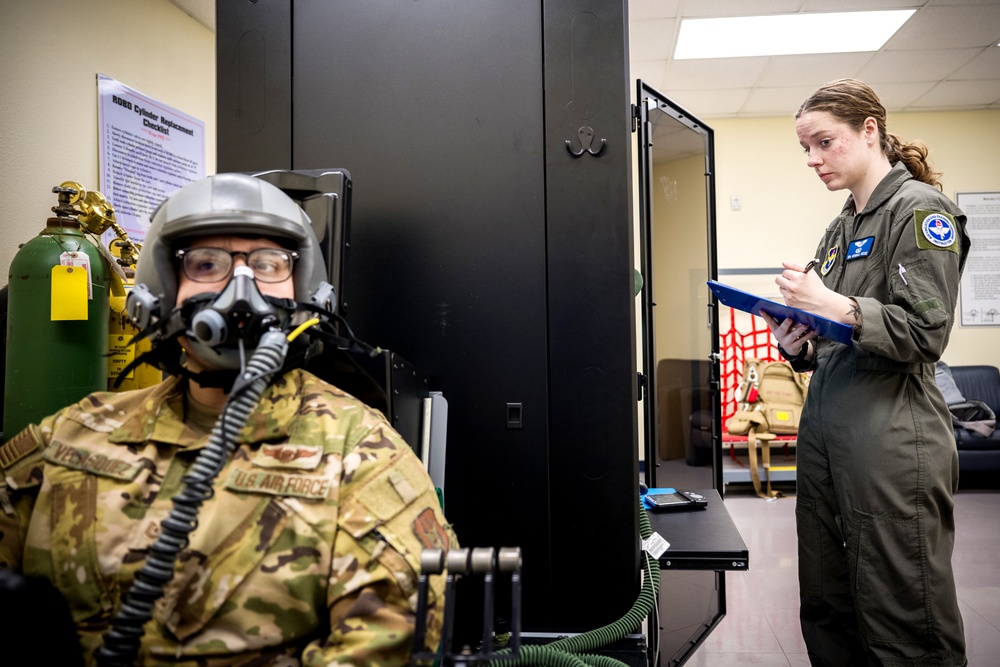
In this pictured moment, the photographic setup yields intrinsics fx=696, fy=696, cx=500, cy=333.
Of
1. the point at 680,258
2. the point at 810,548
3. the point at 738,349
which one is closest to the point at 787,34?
the point at 738,349

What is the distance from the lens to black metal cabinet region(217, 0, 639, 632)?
1.64m

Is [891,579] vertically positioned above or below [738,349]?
below

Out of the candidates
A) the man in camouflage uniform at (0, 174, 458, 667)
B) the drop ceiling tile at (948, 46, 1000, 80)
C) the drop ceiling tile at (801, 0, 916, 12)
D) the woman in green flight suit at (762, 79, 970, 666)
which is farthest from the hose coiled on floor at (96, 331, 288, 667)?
the drop ceiling tile at (948, 46, 1000, 80)

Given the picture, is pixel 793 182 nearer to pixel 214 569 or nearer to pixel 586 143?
pixel 586 143

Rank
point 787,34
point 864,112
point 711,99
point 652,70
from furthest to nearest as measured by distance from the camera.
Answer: point 711,99, point 652,70, point 787,34, point 864,112

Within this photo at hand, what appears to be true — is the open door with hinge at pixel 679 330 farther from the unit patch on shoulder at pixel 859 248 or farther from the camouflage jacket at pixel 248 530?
the camouflage jacket at pixel 248 530

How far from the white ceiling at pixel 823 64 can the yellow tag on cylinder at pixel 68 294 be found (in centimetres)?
279

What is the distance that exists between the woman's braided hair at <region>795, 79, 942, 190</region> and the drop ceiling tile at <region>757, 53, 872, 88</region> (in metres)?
3.45

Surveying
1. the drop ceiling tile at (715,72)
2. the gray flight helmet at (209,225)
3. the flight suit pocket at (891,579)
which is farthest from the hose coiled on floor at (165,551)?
the drop ceiling tile at (715,72)

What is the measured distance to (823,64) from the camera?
198 inches

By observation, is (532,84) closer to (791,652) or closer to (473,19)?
Answer: (473,19)

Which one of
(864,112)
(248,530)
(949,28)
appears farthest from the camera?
(949,28)

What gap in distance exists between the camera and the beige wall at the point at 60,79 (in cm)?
276

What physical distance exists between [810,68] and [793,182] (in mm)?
1220
